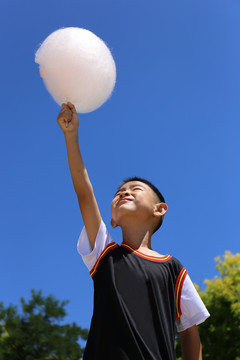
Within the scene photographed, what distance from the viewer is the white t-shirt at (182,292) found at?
2.57 meters

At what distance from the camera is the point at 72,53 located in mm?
2725

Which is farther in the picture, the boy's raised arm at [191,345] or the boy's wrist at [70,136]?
the boy's wrist at [70,136]

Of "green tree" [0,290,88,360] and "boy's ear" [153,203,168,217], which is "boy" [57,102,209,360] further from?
"green tree" [0,290,88,360]

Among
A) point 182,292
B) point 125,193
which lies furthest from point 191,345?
point 125,193

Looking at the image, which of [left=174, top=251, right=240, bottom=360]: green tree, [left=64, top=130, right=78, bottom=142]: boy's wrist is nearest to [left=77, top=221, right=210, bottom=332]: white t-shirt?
[left=64, top=130, right=78, bottom=142]: boy's wrist

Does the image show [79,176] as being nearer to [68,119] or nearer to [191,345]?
[68,119]

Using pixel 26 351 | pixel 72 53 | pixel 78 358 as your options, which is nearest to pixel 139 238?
pixel 72 53

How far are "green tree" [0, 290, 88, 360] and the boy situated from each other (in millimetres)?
12065

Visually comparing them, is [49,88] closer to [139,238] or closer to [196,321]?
[139,238]

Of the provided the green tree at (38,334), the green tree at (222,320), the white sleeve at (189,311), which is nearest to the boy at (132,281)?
the white sleeve at (189,311)

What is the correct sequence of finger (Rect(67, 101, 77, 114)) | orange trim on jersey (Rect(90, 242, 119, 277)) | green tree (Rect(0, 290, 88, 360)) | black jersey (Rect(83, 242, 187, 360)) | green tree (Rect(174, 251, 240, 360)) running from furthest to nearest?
green tree (Rect(0, 290, 88, 360)), green tree (Rect(174, 251, 240, 360)), finger (Rect(67, 101, 77, 114)), orange trim on jersey (Rect(90, 242, 119, 277)), black jersey (Rect(83, 242, 187, 360))

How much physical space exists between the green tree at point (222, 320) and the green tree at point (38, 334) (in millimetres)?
4809

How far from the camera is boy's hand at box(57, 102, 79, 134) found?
9.02 ft

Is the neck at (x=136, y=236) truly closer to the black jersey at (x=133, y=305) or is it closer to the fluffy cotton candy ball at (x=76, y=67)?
the black jersey at (x=133, y=305)
